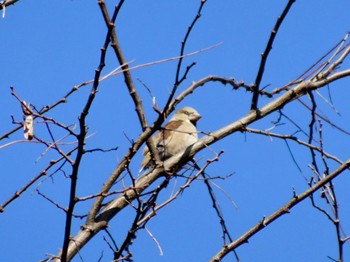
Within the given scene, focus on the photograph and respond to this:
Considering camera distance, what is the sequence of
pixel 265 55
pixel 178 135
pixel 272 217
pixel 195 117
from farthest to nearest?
pixel 195 117
pixel 178 135
pixel 265 55
pixel 272 217

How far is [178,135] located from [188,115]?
1708 millimetres

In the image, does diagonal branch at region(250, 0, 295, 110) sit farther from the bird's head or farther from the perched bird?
the bird's head

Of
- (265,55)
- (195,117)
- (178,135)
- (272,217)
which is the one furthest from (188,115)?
(272,217)

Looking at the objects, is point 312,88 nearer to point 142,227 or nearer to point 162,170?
point 162,170

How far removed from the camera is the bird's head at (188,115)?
7.60m

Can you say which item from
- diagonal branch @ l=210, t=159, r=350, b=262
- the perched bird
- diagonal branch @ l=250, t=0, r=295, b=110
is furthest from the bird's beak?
diagonal branch @ l=210, t=159, r=350, b=262

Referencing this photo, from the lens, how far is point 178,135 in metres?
5.95

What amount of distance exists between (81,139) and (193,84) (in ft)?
4.33

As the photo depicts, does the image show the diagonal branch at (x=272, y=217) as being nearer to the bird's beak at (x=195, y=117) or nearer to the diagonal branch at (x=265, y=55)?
the diagonal branch at (x=265, y=55)

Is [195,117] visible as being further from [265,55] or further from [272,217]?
[272,217]

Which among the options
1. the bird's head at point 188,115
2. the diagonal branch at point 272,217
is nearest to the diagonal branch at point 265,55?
the diagonal branch at point 272,217

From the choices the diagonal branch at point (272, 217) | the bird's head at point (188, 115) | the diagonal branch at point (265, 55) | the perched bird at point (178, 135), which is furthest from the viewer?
the bird's head at point (188, 115)

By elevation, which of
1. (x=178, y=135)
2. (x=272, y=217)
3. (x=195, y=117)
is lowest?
(x=272, y=217)

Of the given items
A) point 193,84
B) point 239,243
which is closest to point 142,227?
point 239,243
